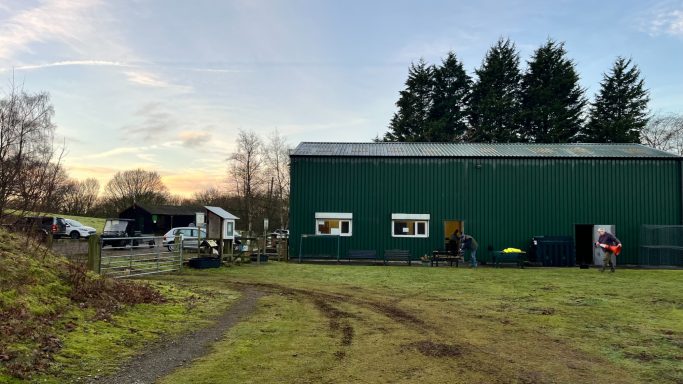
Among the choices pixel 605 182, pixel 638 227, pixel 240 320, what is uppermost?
pixel 605 182

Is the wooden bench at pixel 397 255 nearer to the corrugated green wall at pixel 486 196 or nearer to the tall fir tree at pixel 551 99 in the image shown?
the corrugated green wall at pixel 486 196

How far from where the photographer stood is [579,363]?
22.8ft

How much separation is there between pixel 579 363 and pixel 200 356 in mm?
5315

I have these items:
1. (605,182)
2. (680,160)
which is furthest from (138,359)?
(680,160)

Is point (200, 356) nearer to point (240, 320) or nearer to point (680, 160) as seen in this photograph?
point (240, 320)

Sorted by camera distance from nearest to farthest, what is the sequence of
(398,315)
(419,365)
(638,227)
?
(419,365) < (398,315) < (638,227)

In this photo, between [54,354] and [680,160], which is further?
[680,160]

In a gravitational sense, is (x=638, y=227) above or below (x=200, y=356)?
above

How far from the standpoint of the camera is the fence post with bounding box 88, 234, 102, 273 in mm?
14097

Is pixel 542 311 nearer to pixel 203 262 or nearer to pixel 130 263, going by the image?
pixel 130 263

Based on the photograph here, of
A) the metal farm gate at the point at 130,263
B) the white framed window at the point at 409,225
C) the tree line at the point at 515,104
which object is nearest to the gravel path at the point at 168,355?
the metal farm gate at the point at 130,263

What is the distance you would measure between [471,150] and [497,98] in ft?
77.1

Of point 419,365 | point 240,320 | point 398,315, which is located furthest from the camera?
point 398,315

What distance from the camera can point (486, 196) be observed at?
26.6 meters
